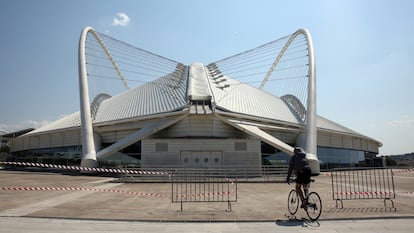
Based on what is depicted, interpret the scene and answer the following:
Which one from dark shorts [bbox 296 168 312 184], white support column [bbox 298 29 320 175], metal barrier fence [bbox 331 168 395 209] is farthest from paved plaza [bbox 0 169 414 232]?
white support column [bbox 298 29 320 175]

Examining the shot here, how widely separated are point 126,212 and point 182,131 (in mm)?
21851

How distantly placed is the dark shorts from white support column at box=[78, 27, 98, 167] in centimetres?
2385

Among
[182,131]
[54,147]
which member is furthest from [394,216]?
[54,147]

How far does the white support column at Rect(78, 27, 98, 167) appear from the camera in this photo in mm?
28606

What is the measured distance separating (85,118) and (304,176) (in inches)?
1108

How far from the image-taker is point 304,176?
27.2ft

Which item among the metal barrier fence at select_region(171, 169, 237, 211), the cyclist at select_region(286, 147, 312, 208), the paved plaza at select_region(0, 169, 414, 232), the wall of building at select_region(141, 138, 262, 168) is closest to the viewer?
the paved plaza at select_region(0, 169, 414, 232)

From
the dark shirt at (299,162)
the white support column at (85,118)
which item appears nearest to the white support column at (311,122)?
the white support column at (85,118)

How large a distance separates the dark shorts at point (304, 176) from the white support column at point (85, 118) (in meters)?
23.8

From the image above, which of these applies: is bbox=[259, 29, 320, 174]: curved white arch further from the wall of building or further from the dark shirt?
the dark shirt

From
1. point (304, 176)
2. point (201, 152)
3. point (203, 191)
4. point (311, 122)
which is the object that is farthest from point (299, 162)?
point (311, 122)

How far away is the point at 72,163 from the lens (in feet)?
122

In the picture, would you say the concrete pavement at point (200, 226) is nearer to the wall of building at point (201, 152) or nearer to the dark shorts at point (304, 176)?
the dark shorts at point (304, 176)

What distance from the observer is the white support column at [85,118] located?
1126 inches
